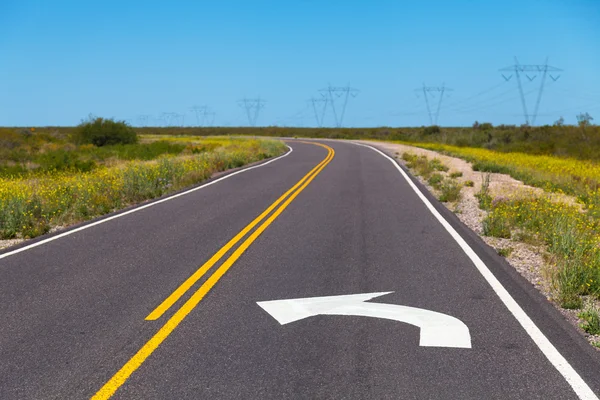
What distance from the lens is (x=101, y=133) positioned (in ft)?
174

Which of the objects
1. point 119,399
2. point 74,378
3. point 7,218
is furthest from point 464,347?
point 7,218

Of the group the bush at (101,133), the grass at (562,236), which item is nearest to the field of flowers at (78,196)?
the grass at (562,236)

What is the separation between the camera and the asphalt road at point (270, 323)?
441 centimetres

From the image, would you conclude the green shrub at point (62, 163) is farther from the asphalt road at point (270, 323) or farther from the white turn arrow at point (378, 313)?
the white turn arrow at point (378, 313)

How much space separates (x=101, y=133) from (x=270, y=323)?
51.1m

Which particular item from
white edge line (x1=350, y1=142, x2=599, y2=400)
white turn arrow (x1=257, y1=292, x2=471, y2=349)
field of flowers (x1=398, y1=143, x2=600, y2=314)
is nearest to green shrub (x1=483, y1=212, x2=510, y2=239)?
field of flowers (x1=398, y1=143, x2=600, y2=314)

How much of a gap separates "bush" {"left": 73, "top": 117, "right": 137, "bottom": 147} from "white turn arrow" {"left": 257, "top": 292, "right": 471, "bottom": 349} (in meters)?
50.5

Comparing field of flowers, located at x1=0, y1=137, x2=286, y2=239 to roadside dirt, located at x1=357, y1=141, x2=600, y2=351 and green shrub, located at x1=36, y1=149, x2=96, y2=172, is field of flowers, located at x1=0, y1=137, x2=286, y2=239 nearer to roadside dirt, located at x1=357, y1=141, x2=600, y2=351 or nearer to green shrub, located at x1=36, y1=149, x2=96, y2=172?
roadside dirt, located at x1=357, y1=141, x2=600, y2=351

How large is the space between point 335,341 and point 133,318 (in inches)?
80.8

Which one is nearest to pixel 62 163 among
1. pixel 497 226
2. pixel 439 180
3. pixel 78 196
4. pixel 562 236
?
pixel 78 196

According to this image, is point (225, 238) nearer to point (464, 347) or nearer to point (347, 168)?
point (464, 347)

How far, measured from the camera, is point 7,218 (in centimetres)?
1129

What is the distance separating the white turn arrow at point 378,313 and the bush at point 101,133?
166 feet

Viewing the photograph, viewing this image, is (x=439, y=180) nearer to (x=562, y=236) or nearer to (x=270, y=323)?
(x=562, y=236)
